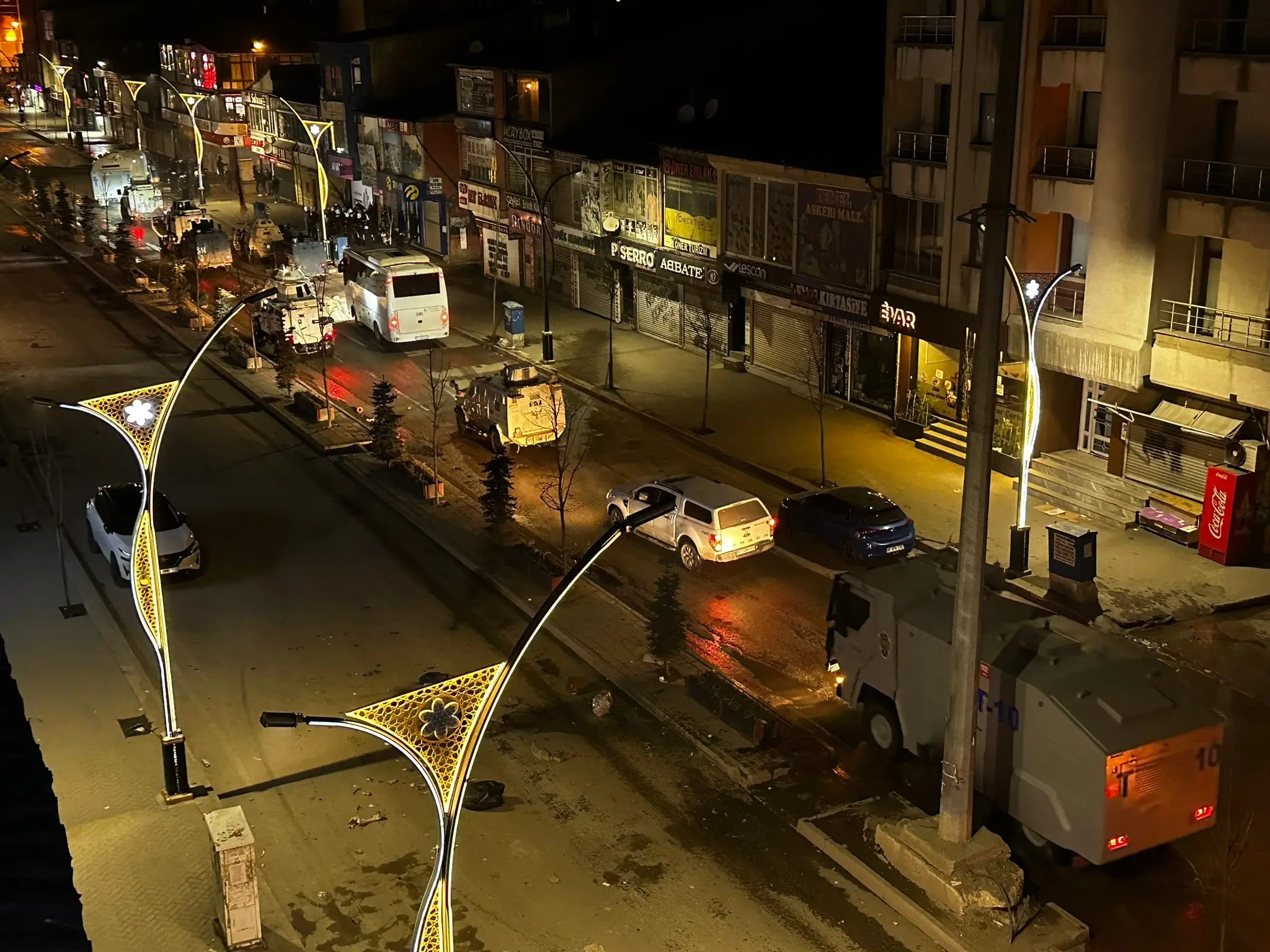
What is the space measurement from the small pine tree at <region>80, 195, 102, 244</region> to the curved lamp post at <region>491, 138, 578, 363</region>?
29067 millimetres

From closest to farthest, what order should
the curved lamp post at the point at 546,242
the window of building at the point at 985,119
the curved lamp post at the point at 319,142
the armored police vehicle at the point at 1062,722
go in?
1. the armored police vehicle at the point at 1062,722
2. the window of building at the point at 985,119
3. the curved lamp post at the point at 546,242
4. the curved lamp post at the point at 319,142

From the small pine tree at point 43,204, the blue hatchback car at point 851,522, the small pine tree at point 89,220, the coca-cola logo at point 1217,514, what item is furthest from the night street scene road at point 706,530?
the small pine tree at point 43,204

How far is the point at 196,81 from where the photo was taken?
101m

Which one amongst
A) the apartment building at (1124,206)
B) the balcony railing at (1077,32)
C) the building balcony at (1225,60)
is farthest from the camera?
the balcony railing at (1077,32)

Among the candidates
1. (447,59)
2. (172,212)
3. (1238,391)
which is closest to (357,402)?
(1238,391)

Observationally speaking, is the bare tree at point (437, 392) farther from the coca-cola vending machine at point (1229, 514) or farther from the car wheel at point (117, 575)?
the coca-cola vending machine at point (1229, 514)

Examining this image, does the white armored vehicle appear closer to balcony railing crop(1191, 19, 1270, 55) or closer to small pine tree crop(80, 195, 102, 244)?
balcony railing crop(1191, 19, 1270, 55)

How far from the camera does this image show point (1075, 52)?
107ft

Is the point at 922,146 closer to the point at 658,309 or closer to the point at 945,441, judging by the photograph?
the point at 945,441

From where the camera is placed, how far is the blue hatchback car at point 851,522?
30.6 meters

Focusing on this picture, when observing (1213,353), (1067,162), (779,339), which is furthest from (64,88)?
(1213,353)

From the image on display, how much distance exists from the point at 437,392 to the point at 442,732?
28.9 metres

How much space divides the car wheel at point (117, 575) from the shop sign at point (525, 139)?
102 ft

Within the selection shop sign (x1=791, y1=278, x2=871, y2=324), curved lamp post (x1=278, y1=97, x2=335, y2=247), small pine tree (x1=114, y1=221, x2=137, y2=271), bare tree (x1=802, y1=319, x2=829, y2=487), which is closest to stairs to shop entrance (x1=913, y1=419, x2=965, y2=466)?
bare tree (x1=802, y1=319, x2=829, y2=487)
